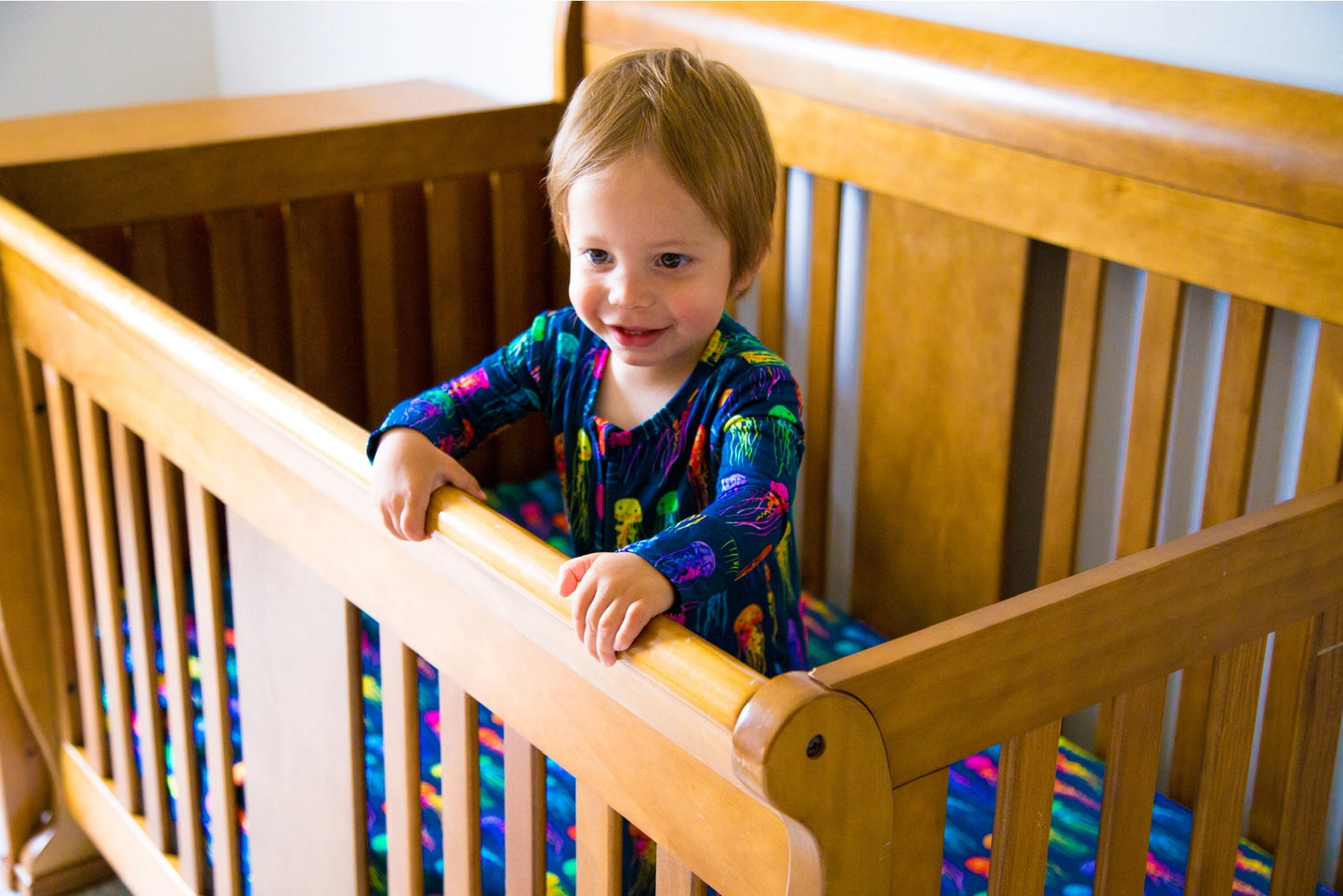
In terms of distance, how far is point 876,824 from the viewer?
0.65 metres

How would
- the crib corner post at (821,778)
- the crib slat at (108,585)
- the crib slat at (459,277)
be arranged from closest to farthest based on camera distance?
the crib corner post at (821,778)
the crib slat at (108,585)
the crib slat at (459,277)

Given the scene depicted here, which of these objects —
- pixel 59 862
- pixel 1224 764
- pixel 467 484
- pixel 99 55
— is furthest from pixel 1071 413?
pixel 99 55

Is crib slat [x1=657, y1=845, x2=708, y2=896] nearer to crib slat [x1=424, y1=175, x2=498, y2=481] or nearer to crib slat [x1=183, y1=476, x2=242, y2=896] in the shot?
crib slat [x1=183, y1=476, x2=242, y2=896]

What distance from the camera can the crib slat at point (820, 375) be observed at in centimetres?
149

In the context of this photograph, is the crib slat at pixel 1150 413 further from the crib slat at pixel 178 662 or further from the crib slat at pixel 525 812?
the crib slat at pixel 178 662

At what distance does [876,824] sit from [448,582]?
12.4 inches

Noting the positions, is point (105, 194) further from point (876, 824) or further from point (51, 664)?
point (876, 824)

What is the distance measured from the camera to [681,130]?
0.90 metres

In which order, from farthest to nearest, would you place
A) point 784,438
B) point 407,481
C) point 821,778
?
point 784,438 → point 407,481 → point 821,778

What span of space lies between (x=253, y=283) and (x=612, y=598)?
3.59 ft

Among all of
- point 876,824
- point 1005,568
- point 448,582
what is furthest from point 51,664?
point 876,824

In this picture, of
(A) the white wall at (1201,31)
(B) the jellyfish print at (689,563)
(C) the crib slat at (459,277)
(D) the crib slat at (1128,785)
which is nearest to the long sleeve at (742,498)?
(B) the jellyfish print at (689,563)

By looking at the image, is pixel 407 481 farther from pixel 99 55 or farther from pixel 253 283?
pixel 99 55

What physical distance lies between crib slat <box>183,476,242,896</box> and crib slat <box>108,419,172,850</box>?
0.11 meters
